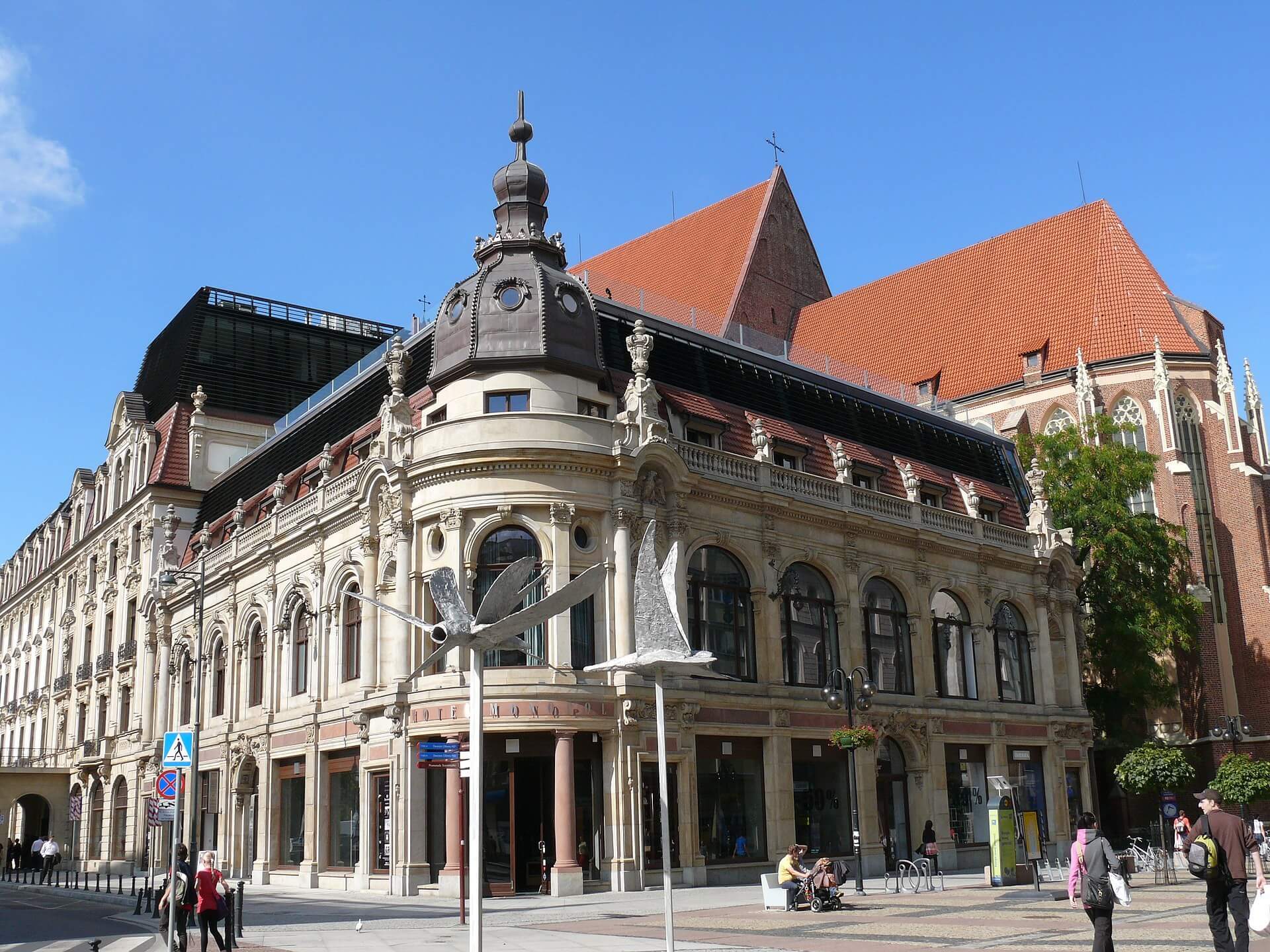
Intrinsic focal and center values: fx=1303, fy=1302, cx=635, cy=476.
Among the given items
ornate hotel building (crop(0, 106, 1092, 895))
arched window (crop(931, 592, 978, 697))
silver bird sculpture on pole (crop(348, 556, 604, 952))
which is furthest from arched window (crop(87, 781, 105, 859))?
silver bird sculpture on pole (crop(348, 556, 604, 952))

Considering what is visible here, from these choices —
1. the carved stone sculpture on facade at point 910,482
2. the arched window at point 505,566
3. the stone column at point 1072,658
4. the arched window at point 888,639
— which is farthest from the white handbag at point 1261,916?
the stone column at point 1072,658

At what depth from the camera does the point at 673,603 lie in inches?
469

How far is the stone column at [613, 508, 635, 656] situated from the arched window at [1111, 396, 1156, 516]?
3378 centimetres

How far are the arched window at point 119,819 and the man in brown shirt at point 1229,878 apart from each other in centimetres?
4807

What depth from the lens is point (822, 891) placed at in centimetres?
2388

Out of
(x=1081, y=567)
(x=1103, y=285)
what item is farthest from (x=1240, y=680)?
(x=1103, y=285)

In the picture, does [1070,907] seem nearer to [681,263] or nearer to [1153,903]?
[1153,903]

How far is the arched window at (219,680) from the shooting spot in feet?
147

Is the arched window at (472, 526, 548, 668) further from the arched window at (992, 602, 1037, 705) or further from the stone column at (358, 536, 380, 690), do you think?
the arched window at (992, 602, 1037, 705)

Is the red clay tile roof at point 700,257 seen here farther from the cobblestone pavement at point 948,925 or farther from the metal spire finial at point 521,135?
the cobblestone pavement at point 948,925

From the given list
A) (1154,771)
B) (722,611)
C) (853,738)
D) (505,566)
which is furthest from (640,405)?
(1154,771)

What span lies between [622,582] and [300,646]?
1277cm

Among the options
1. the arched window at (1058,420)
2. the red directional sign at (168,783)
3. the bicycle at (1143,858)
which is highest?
the arched window at (1058,420)

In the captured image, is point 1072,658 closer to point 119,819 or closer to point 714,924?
point 714,924
